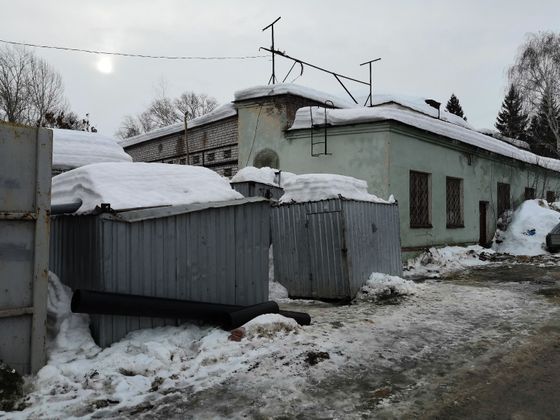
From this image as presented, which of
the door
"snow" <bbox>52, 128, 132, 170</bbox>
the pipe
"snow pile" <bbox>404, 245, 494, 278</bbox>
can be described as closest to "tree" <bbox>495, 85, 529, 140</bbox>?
the door

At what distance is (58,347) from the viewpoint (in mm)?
4402

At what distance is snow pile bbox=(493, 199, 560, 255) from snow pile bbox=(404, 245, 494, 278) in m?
1.68

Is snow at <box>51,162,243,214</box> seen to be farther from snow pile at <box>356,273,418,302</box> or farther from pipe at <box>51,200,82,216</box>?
snow pile at <box>356,273,418,302</box>

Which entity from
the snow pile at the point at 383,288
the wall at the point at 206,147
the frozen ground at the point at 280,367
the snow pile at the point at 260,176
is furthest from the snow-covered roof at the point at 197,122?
the frozen ground at the point at 280,367

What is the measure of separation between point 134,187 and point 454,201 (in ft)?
43.0

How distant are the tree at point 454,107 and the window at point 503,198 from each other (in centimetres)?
3171

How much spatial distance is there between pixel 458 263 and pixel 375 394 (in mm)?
10847

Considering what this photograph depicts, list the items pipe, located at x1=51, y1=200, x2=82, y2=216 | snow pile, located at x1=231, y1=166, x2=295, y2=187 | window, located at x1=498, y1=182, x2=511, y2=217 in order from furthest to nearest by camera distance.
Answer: window, located at x1=498, y1=182, x2=511, y2=217 → snow pile, located at x1=231, y1=166, x2=295, y2=187 → pipe, located at x1=51, y1=200, x2=82, y2=216

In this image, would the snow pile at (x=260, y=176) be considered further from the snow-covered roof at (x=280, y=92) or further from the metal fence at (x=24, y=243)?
the metal fence at (x=24, y=243)

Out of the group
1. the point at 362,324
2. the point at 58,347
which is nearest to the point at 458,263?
the point at 362,324

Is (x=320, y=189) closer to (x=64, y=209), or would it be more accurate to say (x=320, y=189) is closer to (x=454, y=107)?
(x=64, y=209)

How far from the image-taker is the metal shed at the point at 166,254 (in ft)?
15.2

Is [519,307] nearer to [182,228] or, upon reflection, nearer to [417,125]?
[182,228]

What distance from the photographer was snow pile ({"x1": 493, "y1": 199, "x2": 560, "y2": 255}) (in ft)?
52.5
